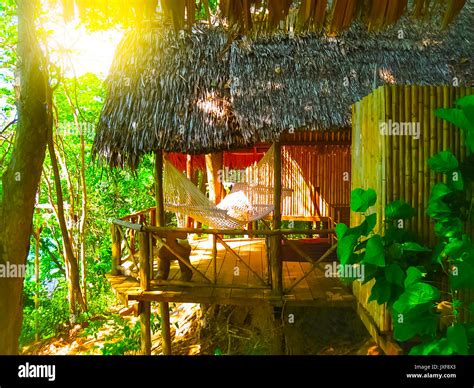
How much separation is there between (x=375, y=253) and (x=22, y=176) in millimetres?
1791

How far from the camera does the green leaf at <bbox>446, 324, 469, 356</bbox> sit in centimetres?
115

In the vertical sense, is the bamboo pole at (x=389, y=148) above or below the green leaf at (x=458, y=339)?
above

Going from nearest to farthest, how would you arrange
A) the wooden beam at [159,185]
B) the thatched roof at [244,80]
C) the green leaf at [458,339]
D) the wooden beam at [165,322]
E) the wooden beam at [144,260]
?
the green leaf at [458,339] → the wooden beam at [144,260] → the thatched roof at [244,80] → the wooden beam at [159,185] → the wooden beam at [165,322]

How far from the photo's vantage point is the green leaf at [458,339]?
3.77 feet

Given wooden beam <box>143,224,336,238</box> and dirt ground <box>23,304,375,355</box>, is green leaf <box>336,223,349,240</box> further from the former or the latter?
dirt ground <box>23,304,375,355</box>

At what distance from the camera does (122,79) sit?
12.5 ft

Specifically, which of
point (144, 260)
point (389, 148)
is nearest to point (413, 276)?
point (389, 148)

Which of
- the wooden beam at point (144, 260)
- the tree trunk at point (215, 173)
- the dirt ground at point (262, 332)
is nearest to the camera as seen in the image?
the wooden beam at point (144, 260)

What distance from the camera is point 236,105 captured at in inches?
136

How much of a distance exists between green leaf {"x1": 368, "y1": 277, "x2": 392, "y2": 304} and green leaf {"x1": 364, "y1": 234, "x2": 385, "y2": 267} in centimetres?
11

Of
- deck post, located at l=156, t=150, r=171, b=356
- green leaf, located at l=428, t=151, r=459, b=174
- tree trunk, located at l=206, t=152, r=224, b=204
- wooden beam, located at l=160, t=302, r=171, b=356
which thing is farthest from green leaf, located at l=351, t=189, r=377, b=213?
tree trunk, located at l=206, t=152, r=224, b=204

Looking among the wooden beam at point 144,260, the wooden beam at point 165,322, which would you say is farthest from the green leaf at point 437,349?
the wooden beam at point 165,322

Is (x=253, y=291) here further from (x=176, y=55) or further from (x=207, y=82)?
(x=176, y=55)

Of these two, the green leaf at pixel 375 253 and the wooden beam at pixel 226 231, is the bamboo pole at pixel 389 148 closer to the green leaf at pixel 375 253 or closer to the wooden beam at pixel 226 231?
the green leaf at pixel 375 253
